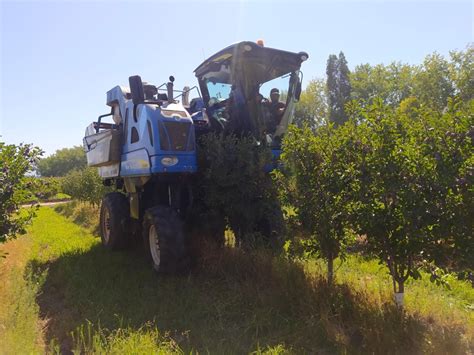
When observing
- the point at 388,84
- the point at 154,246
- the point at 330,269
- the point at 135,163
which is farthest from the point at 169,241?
the point at 388,84

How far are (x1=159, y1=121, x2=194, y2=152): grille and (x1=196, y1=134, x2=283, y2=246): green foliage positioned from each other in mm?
281

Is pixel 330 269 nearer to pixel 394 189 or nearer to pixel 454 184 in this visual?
pixel 394 189

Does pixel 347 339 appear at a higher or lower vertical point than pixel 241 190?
lower

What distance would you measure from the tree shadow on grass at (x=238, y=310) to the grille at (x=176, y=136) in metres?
1.47

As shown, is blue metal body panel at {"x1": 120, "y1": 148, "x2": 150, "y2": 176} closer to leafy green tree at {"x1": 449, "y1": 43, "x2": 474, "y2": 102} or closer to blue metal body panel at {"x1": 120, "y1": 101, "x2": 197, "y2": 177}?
blue metal body panel at {"x1": 120, "y1": 101, "x2": 197, "y2": 177}

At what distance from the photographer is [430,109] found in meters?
3.26

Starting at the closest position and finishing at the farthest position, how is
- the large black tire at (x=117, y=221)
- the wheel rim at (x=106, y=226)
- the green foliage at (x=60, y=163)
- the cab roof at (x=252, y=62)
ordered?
the cab roof at (x=252, y=62), the large black tire at (x=117, y=221), the wheel rim at (x=106, y=226), the green foliage at (x=60, y=163)

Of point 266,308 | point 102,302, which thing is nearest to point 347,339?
point 266,308

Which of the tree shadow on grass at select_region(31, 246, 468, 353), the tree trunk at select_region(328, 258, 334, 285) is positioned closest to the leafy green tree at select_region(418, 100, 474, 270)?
the tree shadow on grass at select_region(31, 246, 468, 353)

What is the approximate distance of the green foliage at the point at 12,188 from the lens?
496 centimetres

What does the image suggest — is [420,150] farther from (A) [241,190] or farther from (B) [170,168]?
(B) [170,168]

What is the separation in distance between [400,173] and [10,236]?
488 cm

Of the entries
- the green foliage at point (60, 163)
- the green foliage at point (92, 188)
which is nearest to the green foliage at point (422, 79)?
the green foliage at point (92, 188)

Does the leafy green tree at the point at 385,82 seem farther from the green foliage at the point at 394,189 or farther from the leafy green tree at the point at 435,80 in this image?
the green foliage at the point at 394,189
